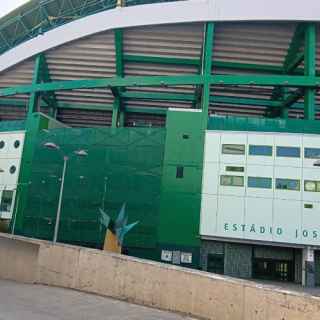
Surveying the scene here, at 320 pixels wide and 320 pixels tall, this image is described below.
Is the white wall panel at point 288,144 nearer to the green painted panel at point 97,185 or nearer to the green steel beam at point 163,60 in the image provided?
the green painted panel at point 97,185

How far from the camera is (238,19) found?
3600 centimetres

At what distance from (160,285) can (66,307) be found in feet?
8.66

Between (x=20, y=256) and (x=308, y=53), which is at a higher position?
(x=308, y=53)

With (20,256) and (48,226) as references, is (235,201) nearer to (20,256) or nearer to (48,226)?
(48,226)

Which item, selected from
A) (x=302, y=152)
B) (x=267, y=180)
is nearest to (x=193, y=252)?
(x=267, y=180)

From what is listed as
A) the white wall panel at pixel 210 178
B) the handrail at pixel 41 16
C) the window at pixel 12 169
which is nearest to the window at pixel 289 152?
the white wall panel at pixel 210 178

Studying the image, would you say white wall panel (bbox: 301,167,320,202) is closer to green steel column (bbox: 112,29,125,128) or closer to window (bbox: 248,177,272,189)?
window (bbox: 248,177,272,189)

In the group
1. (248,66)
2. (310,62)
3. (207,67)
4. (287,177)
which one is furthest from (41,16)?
(287,177)

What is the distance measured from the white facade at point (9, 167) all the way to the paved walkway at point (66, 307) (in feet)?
94.0

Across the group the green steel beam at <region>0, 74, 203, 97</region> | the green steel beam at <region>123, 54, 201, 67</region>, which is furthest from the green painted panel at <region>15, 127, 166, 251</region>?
the green steel beam at <region>123, 54, 201, 67</region>

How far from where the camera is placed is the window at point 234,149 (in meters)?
35.0

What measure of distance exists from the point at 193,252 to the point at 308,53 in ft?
61.3

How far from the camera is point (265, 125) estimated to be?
3525 cm

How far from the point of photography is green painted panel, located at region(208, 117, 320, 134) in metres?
34.7
